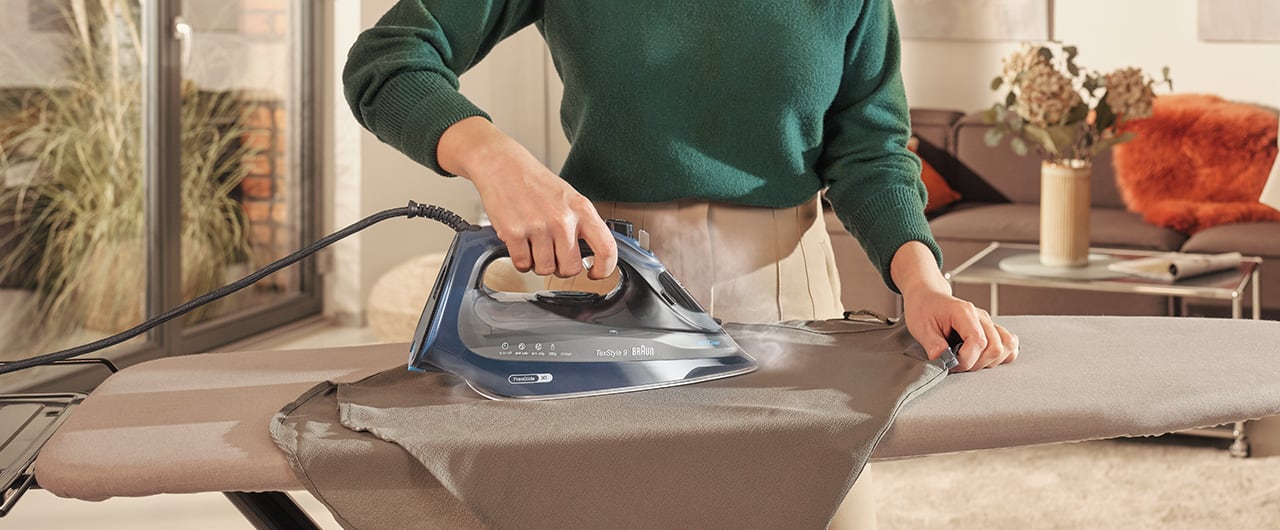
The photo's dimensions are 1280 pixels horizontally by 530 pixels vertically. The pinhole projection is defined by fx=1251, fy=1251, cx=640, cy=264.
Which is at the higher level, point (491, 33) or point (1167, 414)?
point (491, 33)

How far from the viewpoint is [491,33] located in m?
1.21

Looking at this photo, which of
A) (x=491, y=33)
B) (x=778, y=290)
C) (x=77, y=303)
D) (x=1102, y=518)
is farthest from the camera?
(x=77, y=303)

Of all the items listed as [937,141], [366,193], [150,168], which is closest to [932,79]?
[937,141]

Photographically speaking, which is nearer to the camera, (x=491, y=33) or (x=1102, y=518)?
(x=491, y=33)

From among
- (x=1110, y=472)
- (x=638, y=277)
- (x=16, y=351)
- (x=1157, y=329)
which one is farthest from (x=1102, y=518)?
(x=16, y=351)

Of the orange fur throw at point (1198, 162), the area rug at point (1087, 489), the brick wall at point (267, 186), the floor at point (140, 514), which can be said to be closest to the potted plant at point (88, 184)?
the brick wall at point (267, 186)

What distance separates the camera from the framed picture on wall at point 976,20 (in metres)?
4.79

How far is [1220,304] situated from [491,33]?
294 cm

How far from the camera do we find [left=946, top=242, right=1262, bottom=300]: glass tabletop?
304cm

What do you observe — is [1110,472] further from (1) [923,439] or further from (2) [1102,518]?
(1) [923,439]

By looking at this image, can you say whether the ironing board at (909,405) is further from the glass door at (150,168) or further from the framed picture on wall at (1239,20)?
the framed picture on wall at (1239,20)

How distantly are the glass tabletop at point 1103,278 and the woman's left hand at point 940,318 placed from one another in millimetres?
1989

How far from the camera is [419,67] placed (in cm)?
107

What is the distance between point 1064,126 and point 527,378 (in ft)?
8.60
